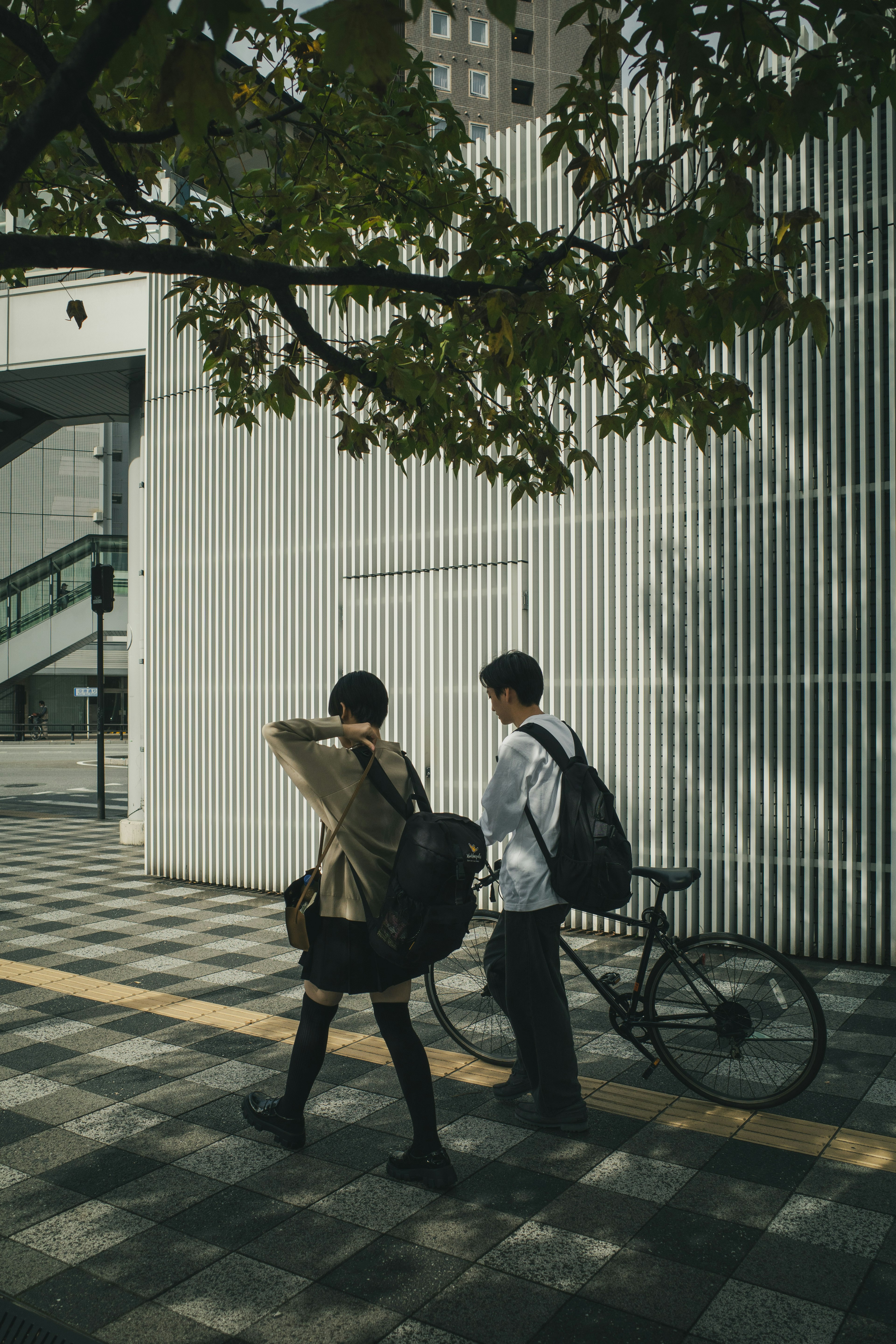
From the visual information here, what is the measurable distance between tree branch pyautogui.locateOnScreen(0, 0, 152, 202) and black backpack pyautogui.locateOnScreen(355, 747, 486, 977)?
2.25 metres

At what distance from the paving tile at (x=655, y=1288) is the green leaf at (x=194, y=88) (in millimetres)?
3265

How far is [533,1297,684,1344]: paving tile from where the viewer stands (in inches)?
104

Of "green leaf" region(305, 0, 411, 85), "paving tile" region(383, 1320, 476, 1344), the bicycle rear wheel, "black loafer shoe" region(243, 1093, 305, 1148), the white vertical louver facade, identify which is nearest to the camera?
"green leaf" region(305, 0, 411, 85)

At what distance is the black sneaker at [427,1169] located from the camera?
3.46m

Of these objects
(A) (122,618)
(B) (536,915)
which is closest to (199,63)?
(B) (536,915)

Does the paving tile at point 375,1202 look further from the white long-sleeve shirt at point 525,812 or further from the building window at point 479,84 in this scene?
the building window at point 479,84

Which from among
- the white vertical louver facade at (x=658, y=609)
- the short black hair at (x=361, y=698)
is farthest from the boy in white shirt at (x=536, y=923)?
the white vertical louver facade at (x=658, y=609)

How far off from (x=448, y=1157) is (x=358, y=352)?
4239 millimetres

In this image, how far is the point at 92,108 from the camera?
3.61m

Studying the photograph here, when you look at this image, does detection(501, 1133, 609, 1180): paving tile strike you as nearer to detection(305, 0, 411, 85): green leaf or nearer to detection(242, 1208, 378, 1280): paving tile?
detection(242, 1208, 378, 1280): paving tile

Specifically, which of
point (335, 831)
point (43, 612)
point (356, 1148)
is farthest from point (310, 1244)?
point (43, 612)

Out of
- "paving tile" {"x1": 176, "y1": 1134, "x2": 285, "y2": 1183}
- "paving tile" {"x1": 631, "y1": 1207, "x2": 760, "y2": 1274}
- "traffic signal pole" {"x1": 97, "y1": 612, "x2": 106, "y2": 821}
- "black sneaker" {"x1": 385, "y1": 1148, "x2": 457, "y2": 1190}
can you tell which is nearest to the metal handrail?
"traffic signal pole" {"x1": 97, "y1": 612, "x2": 106, "y2": 821}

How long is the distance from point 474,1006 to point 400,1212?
1.47m

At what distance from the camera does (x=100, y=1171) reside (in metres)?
3.65
